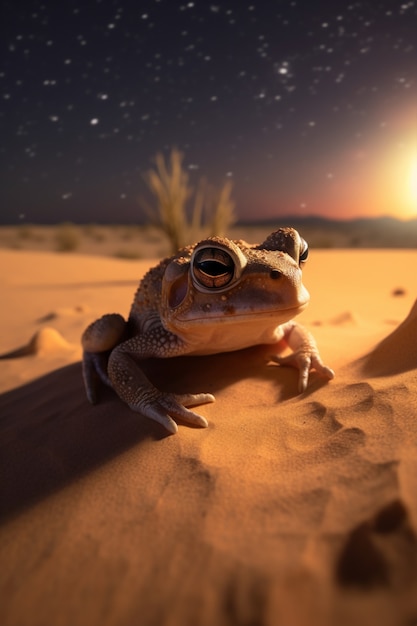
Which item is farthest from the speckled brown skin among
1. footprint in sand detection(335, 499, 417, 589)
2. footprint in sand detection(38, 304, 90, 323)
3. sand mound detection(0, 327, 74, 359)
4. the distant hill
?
the distant hill

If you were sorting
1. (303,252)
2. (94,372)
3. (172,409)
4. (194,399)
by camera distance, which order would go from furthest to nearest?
(94,372) → (303,252) → (194,399) → (172,409)

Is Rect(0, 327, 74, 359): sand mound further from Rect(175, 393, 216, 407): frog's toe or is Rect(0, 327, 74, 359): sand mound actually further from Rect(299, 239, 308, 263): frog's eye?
Rect(299, 239, 308, 263): frog's eye

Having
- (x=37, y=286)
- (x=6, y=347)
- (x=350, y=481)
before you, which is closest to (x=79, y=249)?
(x=37, y=286)

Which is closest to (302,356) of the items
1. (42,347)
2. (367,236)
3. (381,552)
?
(381,552)

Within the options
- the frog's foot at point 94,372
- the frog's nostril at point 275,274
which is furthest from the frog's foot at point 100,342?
the frog's nostril at point 275,274

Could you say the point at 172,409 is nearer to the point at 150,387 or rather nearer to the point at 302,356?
the point at 150,387

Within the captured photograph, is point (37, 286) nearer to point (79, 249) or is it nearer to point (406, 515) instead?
point (406, 515)

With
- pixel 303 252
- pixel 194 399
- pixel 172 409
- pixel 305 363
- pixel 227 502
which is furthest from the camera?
pixel 303 252
